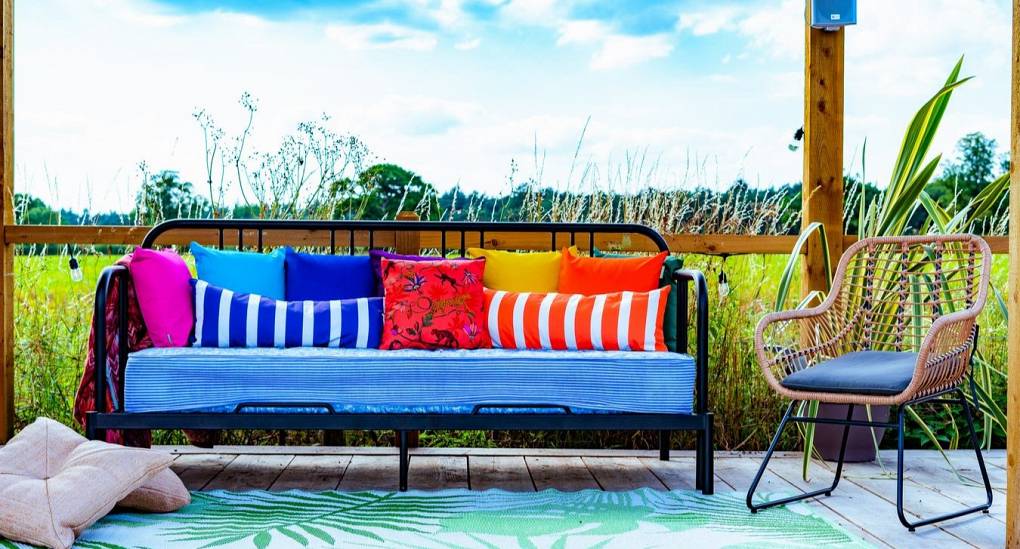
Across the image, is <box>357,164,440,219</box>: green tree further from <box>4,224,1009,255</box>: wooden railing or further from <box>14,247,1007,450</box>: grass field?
<box>14,247,1007,450</box>: grass field

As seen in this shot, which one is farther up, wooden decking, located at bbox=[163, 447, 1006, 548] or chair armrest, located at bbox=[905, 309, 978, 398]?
chair armrest, located at bbox=[905, 309, 978, 398]

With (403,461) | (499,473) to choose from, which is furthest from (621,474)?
(403,461)

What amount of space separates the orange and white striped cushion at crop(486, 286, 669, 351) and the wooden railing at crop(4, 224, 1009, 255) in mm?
582

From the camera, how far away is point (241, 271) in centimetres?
315

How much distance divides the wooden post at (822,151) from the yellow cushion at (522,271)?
990mm

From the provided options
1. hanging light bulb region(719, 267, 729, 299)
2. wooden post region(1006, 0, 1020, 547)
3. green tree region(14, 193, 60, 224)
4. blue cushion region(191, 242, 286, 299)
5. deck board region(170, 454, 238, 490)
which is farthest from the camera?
green tree region(14, 193, 60, 224)

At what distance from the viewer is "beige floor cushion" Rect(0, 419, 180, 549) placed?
217cm

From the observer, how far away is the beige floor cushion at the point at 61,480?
2.17 metres

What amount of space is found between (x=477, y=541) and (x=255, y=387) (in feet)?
2.79

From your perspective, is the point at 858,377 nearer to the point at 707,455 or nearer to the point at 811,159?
the point at 707,455

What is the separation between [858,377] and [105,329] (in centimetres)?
207

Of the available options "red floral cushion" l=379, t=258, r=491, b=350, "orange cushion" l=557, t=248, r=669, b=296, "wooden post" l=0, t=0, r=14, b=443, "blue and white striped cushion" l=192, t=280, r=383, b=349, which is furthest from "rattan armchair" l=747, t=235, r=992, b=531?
"wooden post" l=0, t=0, r=14, b=443

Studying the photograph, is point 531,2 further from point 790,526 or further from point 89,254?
point 790,526

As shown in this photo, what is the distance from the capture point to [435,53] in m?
4.45
